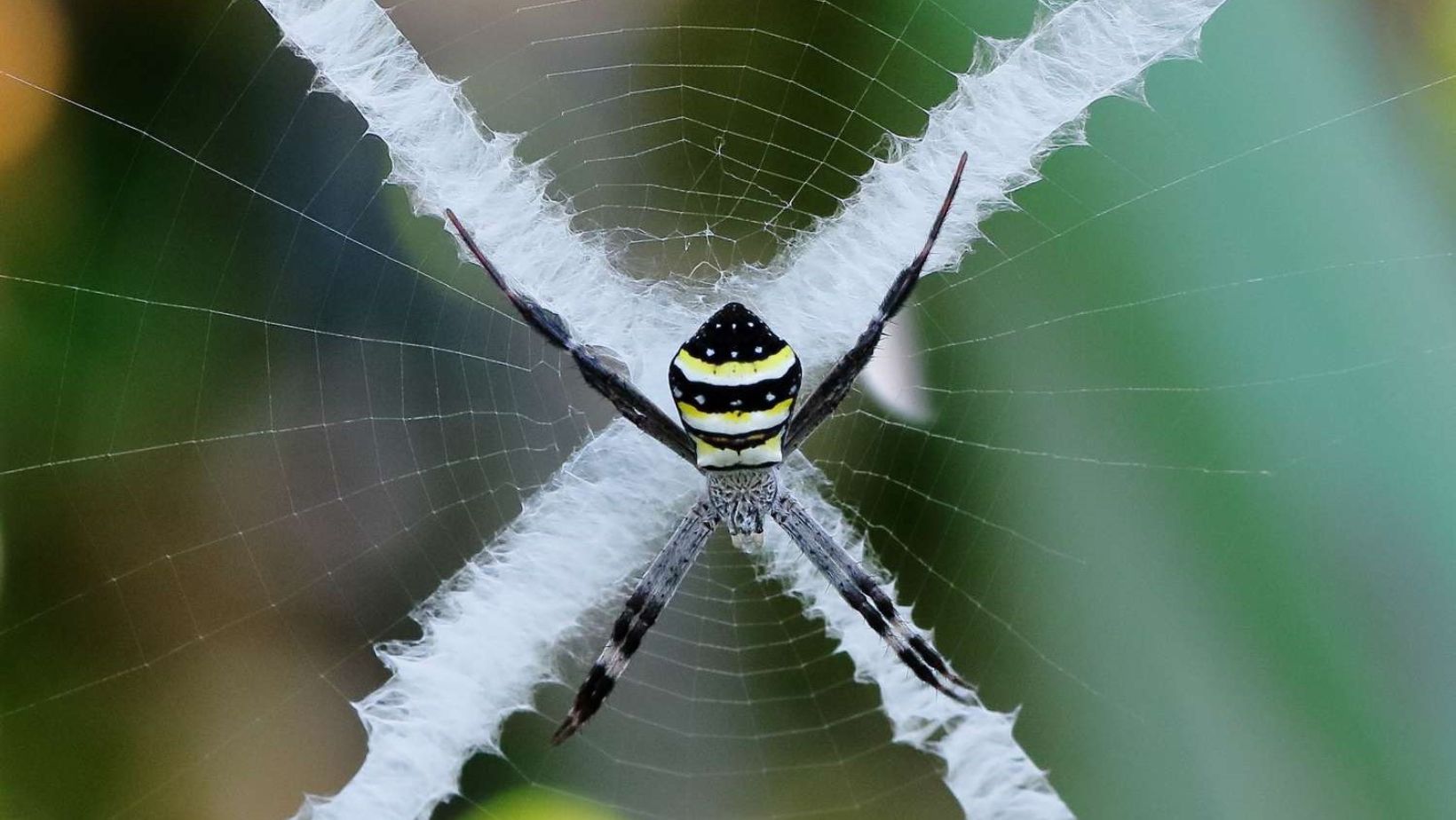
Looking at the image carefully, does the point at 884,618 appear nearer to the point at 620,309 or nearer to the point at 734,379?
the point at 734,379

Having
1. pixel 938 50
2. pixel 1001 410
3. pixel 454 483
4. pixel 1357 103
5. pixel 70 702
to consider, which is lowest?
pixel 70 702

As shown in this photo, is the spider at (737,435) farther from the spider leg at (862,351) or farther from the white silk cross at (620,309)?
the white silk cross at (620,309)

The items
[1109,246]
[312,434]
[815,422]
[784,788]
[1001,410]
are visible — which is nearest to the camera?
[1109,246]

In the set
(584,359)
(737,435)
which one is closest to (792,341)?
(737,435)

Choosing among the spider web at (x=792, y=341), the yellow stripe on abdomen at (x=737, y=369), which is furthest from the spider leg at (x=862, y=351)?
the spider web at (x=792, y=341)

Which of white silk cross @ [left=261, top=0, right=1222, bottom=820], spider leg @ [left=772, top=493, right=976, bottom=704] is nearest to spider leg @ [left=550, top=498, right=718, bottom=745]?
white silk cross @ [left=261, top=0, right=1222, bottom=820]

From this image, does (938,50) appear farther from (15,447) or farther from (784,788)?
(15,447)

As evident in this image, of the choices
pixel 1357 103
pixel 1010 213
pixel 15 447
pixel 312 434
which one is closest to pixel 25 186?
pixel 15 447
